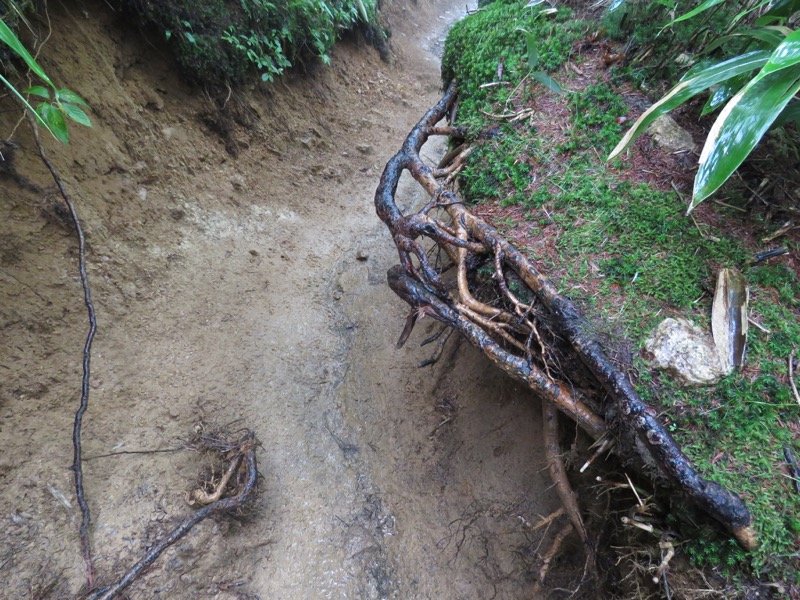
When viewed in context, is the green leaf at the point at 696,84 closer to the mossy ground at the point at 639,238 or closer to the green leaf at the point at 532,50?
the mossy ground at the point at 639,238

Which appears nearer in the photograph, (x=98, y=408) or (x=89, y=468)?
(x=89, y=468)

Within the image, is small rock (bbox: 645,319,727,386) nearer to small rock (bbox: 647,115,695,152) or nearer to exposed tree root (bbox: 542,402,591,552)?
exposed tree root (bbox: 542,402,591,552)

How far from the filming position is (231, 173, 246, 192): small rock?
15.4ft

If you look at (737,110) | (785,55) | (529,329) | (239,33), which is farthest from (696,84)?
(239,33)

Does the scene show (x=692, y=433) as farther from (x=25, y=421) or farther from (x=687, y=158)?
(x=25, y=421)

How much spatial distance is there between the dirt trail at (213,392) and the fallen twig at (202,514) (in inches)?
4.6

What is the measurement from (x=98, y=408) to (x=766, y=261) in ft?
15.2

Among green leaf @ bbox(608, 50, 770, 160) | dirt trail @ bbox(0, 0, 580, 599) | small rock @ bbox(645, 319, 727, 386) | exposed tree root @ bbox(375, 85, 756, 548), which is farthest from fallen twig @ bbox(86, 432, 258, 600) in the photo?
green leaf @ bbox(608, 50, 770, 160)

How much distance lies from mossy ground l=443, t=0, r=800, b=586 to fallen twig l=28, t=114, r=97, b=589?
3141 millimetres

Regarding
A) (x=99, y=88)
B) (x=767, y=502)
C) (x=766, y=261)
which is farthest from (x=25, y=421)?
(x=766, y=261)

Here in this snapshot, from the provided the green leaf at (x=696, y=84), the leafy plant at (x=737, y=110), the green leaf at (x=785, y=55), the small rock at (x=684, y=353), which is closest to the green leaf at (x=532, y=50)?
the leafy plant at (x=737, y=110)

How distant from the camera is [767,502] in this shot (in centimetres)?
156

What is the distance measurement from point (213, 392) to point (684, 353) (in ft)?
12.1

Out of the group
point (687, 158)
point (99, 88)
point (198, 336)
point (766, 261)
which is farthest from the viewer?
point (198, 336)
